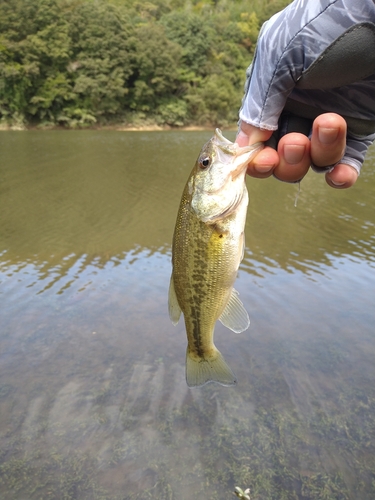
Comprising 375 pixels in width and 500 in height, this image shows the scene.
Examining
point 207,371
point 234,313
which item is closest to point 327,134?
point 234,313

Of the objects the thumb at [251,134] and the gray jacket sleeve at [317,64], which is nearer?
the gray jacket sleeve at [317,64]

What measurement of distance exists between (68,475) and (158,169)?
62.9 ft

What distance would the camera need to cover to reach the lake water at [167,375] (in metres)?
4.30

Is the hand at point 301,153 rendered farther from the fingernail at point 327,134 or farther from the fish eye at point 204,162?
the fish eye at point 204,162

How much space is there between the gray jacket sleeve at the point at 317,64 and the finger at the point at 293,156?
13 cm

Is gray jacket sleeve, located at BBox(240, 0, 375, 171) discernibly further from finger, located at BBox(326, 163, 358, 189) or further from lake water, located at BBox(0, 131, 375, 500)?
lake water, located at BBox(0, 131, 375, 500)

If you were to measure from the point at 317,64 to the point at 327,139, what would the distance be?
35 centimetres

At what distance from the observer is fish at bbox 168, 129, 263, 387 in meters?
2.36

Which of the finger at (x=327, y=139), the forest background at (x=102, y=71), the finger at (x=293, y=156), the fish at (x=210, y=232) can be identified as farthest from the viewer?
the forest background at (x=102, y=71)

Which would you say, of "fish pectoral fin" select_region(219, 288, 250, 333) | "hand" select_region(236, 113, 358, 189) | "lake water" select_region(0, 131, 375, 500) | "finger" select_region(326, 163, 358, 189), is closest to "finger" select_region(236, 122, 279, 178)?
"hand" select_region(236, 113, 358, 189)

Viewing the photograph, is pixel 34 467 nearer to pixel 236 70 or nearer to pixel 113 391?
pixel 113 391

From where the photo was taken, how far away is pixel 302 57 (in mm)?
1832

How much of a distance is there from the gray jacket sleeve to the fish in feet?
1.04

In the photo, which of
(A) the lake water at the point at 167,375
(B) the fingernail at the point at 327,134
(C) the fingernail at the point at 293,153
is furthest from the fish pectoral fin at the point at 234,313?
(A) the lake water at the point at 167,375
